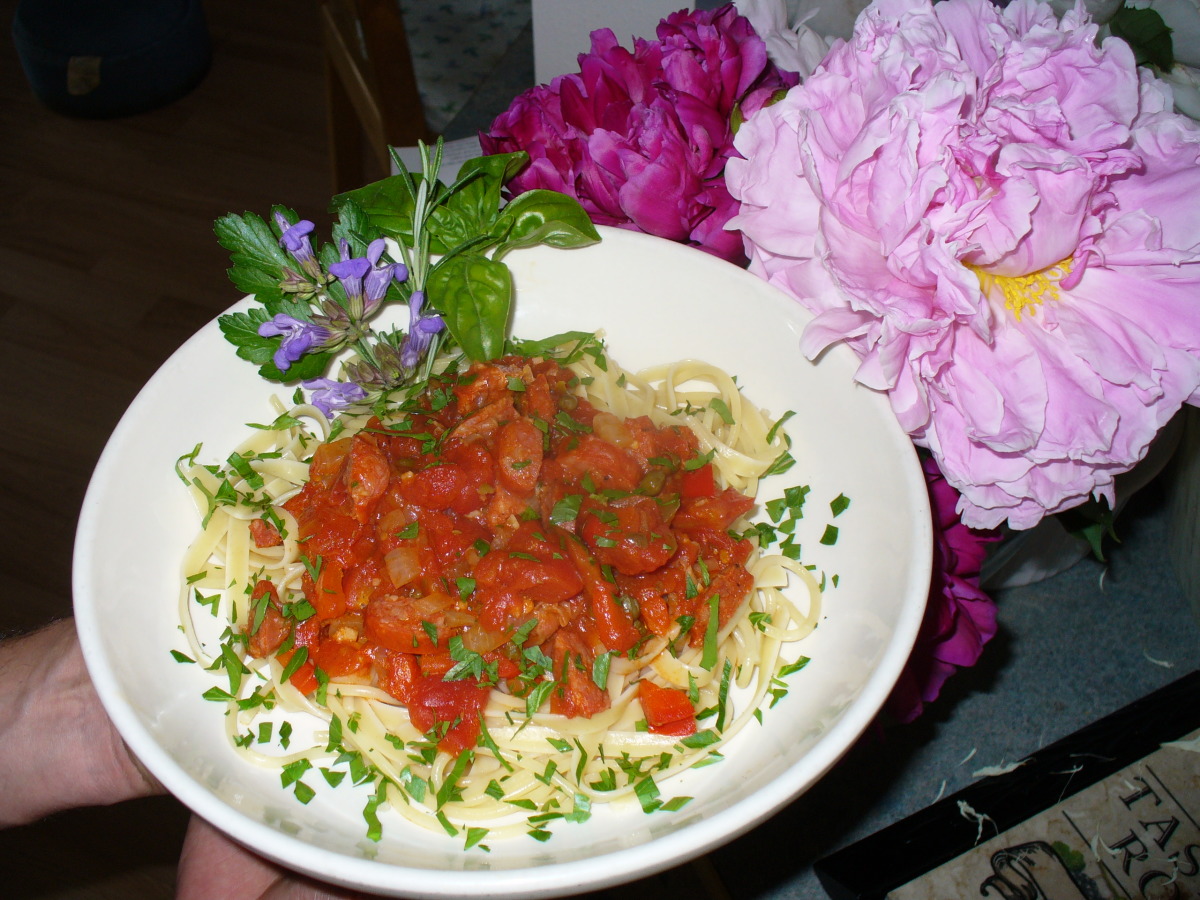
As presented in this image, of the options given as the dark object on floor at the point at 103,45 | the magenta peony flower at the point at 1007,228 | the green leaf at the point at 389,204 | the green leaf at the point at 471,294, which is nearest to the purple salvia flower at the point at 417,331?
the green leaf at the point at 471,294

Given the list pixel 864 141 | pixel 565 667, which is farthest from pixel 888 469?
pixel 565 667

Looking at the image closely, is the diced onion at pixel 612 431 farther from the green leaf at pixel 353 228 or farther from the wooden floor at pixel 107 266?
the wooden floor at pixel 107 266

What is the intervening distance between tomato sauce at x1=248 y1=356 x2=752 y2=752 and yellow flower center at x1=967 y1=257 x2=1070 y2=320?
619mm

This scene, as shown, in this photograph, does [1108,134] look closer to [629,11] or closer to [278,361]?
[278,361]

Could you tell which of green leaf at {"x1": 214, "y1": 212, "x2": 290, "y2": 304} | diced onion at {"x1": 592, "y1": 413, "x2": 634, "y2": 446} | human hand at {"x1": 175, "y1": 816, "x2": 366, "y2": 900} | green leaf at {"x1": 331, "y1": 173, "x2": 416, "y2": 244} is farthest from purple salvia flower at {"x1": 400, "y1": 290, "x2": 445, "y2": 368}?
human hand at {"x1": 175, "y1": 816, "x2": 366, "y2": 900}

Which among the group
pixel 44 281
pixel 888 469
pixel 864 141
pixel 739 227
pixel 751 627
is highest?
pixel 864 141

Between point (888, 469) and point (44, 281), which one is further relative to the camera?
point (44, 281)

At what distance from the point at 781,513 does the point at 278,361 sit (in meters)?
0.99

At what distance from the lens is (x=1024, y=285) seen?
58.2 inches

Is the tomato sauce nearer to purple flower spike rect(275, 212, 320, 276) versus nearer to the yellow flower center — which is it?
purple flower spike rect(275, 212, 320, 276)

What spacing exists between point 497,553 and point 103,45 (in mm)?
5834

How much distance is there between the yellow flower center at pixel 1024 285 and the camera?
1464 millimetres

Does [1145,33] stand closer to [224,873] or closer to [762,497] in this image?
[762,497]

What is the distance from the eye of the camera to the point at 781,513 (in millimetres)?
1888
